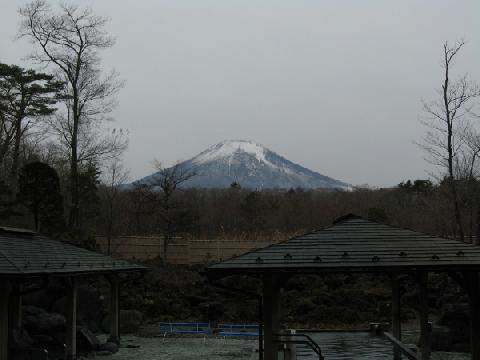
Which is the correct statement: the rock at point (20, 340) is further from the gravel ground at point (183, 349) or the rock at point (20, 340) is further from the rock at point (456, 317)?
the rock at point (456, 317)

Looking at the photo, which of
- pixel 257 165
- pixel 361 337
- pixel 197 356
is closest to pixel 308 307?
pixel 361 337

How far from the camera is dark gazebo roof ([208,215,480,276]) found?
30.5ft

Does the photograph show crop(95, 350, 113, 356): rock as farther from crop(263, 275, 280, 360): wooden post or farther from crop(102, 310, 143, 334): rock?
crop(263, 275, 280, 360): wooden post

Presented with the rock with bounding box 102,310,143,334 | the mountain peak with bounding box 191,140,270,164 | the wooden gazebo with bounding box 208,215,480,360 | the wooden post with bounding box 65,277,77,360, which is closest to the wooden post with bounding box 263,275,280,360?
the wooden gazebo with bounding box 208,215,480,360

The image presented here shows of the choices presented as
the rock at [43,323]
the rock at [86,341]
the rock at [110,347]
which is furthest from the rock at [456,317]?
the rock at [43,323]

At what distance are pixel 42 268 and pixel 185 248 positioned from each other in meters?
19.6

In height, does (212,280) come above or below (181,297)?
above

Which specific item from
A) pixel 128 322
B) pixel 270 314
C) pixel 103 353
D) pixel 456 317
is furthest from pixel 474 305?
pixel 128 322

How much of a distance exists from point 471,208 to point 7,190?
2120cm

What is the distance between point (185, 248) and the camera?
31.0 meters

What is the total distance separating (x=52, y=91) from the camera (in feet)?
90.5

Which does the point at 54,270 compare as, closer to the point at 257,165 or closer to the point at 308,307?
the point at 308,307

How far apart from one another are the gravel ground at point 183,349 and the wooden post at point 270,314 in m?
5.56

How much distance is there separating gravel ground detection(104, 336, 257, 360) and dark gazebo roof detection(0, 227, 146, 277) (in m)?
2.46
